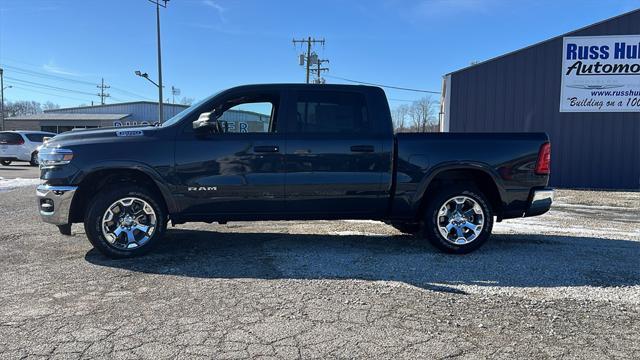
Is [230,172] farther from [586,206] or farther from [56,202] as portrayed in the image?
[586,206]

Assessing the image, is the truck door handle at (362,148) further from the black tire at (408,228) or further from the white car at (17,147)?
the white car at (17,147)

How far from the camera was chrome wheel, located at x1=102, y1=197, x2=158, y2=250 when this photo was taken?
5.11 meters

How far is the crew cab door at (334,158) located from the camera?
524 cm

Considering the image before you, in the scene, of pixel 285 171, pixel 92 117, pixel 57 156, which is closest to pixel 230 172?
pixel 285 171

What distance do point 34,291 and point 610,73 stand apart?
14.8m

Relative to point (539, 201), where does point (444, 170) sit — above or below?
above

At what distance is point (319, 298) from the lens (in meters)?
4.00

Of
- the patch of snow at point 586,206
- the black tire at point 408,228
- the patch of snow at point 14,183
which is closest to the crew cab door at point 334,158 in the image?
the black tire at point 408,228

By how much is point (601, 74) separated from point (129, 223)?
13612 mm

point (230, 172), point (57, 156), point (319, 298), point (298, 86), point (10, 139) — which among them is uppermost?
point (298, 86)

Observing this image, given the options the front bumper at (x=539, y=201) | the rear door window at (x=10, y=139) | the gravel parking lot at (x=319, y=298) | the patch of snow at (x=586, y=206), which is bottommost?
the gravel parking lot at (x=319, y=298)

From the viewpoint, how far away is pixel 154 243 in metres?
5.24

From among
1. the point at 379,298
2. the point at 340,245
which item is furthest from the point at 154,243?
the point at 379,298

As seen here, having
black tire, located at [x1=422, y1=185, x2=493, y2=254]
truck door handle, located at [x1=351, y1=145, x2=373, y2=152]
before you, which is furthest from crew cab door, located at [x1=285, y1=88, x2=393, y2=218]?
black tire, located at [x1=422, y1=185, x2=493, y2=254]
